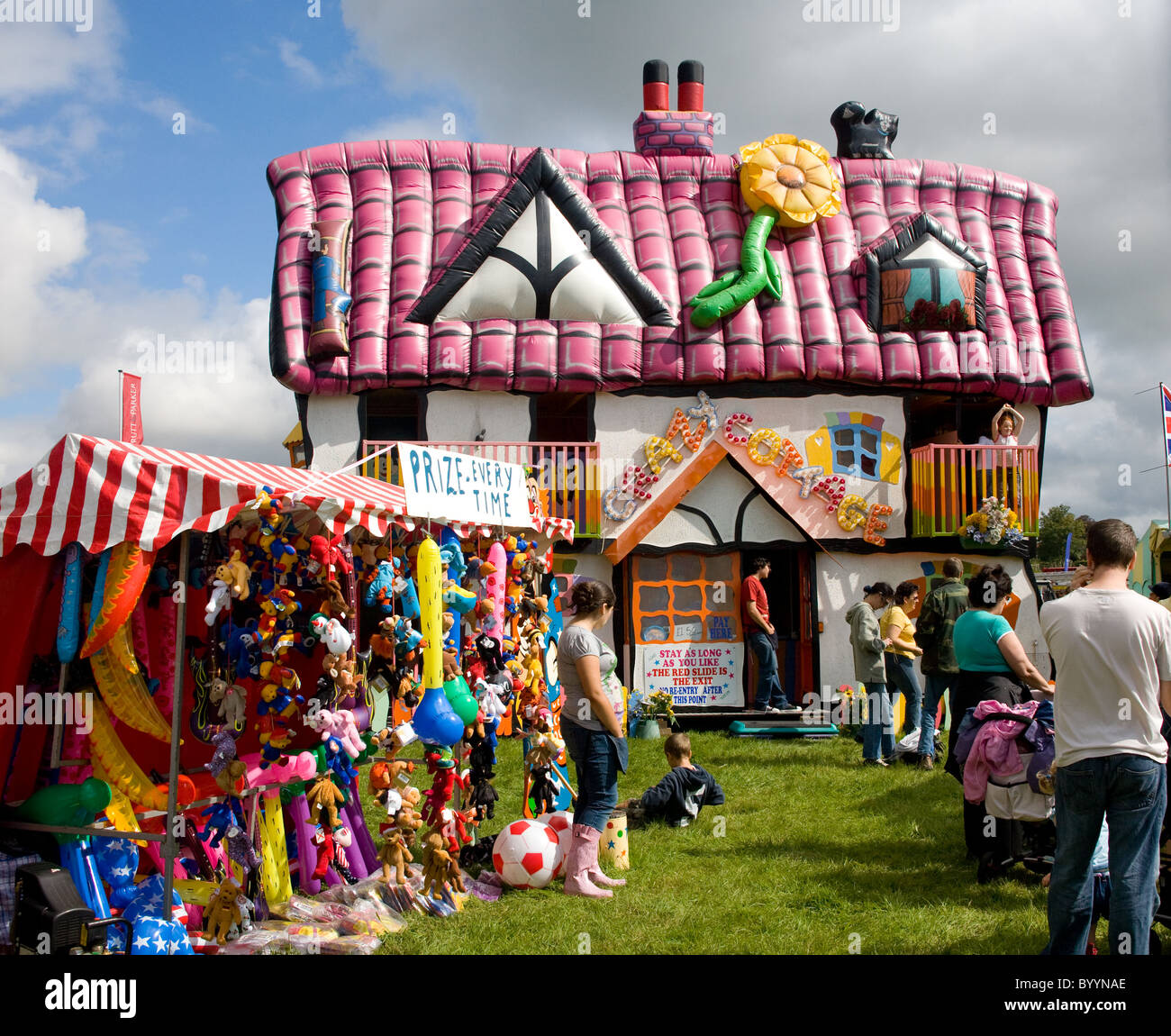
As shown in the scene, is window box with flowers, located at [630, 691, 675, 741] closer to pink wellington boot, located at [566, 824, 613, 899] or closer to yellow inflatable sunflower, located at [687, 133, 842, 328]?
yellow inflatable sunflower, located at [687, 133, 842, 328]

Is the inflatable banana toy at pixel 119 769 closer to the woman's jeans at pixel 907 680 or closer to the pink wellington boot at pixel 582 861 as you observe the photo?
the pink wellington boot at pixel 582 861

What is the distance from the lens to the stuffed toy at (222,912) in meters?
5.23

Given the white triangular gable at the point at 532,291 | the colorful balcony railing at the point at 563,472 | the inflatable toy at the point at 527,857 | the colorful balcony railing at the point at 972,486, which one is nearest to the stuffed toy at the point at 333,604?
the inflatable toy at the point at 527,857

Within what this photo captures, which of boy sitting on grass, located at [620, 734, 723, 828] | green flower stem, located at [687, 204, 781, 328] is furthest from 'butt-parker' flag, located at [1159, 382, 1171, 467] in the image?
boy sitting on grass, located at [620, 734, 723, 828]

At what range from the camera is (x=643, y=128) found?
15516 millimetres

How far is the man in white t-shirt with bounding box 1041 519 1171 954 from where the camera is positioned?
13.4 ft

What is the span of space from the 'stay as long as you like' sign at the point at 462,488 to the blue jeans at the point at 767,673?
20.6 feet

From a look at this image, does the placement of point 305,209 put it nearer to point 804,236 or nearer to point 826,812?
point 804,236

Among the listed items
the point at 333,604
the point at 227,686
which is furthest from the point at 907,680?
the point at 227,686

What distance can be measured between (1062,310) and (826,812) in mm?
9617

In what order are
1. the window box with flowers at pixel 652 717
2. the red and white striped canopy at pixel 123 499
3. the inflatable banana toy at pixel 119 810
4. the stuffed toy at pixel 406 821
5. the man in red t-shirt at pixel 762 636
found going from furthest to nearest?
1. the man in red t-shirt at pixel 762 636
2. the window box with flowers at pixel 652 717
3. the stuffed toy at pixel 406 821
4. the inflatable banana toy at pixel 119 810
5. the red and white striped canopy at pixel 123 499

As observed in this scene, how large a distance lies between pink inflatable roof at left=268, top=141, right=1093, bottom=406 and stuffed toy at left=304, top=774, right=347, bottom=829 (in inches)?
323
